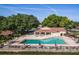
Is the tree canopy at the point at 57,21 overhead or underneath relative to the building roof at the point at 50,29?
overhead

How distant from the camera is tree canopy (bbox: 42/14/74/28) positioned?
14.5 feet

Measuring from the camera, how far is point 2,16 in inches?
175

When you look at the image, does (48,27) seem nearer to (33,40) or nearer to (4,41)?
(33,40)

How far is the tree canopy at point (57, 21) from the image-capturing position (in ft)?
14.5

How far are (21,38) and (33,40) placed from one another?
163 mm

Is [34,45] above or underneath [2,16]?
underneath

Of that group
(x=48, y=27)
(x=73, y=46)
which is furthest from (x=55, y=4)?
(x=73, y=46)

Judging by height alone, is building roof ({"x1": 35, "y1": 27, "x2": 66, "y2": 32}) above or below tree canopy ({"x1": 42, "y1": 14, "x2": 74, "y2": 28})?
below

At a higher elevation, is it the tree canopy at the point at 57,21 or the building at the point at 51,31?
the tree canopy at the point at 57,21

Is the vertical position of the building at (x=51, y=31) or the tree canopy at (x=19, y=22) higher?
the tree canopy at (x=19, y=22)

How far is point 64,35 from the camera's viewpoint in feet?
14.5

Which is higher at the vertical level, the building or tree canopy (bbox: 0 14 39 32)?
tree canopy (bbox: 0 14 39 32)

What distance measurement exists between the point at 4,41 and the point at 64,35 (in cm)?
80
